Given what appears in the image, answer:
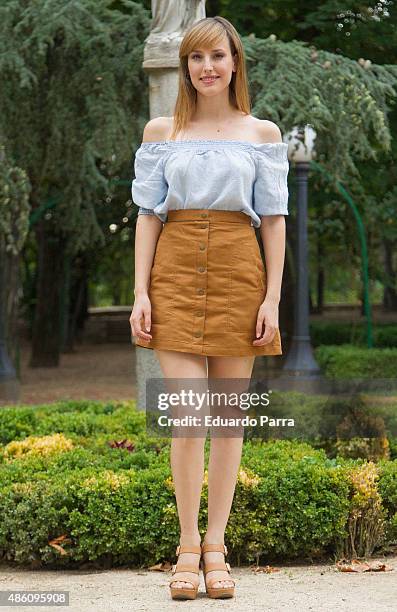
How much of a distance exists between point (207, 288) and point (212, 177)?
38cm

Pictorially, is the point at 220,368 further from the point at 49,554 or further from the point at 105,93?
the point at 105,93

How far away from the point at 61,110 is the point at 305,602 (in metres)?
7.39

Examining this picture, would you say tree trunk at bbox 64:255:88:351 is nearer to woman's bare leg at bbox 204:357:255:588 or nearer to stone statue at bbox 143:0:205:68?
stone statue at bbox 143:0:205:68

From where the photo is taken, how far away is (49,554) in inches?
183

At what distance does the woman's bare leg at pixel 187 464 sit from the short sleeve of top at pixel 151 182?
0.51 metres

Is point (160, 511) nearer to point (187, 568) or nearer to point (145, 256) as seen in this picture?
point (187, 568)

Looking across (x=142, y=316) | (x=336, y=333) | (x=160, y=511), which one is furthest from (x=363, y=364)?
(x=142, y=316)

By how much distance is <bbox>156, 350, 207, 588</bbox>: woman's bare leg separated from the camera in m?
3.72

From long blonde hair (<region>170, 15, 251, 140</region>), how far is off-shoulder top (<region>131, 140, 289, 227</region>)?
122 mm

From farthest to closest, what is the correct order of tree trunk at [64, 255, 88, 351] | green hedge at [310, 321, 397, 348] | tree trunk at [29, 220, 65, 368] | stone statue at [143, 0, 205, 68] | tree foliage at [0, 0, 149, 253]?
tree trunk at [64, 255, 88, 351] → green hedge at [310, 321, 397, 348] → tree trunk at [29, 220, 65, 368] → tree foliage at [0, 0, 149, 253] → stone statue at [143, 0, 205, 68]

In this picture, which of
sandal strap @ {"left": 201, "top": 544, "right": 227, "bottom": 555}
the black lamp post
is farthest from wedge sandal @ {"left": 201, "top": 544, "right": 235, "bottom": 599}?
the black lamp post

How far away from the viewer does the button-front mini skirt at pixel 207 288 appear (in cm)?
369

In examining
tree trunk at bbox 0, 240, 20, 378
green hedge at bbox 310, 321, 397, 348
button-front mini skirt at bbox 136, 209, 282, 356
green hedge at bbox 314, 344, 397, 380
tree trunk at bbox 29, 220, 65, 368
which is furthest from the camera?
green hedge at bbox 310, 321, 397, 348

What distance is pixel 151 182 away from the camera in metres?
3.81
